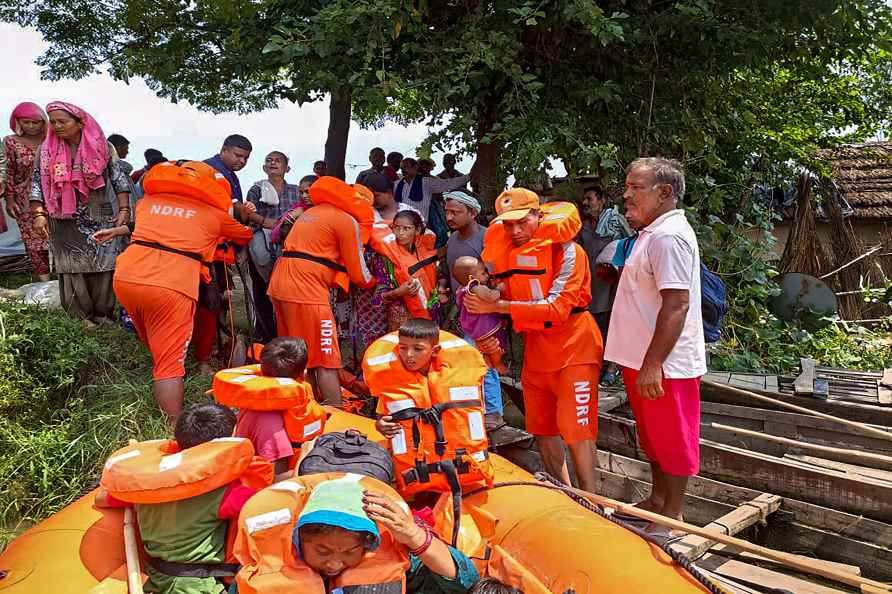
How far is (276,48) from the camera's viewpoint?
481 centimetres

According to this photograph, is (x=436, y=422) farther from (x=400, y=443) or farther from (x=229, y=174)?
(x=229, y=174)

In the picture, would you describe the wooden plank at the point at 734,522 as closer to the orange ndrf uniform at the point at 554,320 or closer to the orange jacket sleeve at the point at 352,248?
the orange ndrf uniform at the point at 554,320

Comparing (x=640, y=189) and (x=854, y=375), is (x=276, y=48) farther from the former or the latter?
(x=854, y=375)

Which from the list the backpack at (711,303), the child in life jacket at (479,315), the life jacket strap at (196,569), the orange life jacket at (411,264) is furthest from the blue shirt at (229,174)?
the backpack at (711,303)

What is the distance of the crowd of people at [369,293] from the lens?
2555mm

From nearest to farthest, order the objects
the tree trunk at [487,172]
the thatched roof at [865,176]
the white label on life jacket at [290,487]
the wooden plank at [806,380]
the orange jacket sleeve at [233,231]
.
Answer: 1. the white label on life jacket at [290,487]
2. the orange jacket sleeve at [233,231]
3. the wooden plank at [806,380]
4. the tree trunk at [487,172]
5. the thatched roof at [865,176]

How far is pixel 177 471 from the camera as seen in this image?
2271 mm

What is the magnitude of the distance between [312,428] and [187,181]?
1748 mm

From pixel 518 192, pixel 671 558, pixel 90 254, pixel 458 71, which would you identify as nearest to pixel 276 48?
pixel 458 71

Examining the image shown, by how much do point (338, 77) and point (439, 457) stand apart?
3.77 metres

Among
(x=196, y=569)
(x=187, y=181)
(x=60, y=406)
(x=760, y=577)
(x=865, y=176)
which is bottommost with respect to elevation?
(x=760, y=577)

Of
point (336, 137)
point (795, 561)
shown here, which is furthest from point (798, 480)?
point (336, 137)

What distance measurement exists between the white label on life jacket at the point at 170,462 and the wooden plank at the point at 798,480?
3.10m

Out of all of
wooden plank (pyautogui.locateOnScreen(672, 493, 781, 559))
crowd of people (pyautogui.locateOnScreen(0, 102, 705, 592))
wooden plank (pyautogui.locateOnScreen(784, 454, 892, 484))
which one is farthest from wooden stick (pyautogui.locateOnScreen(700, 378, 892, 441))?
wooden plank (pyautogui.locateOnScreen(672, 493, 781, 559))
